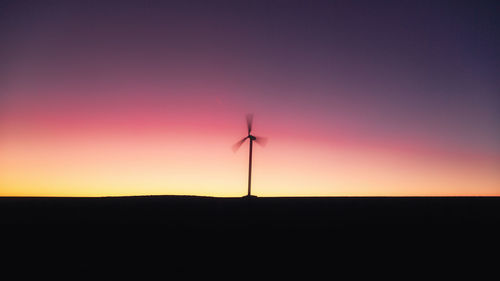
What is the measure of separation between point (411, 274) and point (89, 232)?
2557cm

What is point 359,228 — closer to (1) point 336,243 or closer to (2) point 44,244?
(1) point 336,243

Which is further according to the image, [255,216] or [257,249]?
[255,216]

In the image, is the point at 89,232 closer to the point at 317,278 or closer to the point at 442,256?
the point at 317,278

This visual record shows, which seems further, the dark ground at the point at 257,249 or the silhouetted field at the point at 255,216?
the silhouetted field at the point at 255,216

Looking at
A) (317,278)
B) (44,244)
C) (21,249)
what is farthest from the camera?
(44,244)

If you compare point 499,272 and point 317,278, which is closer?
point 317,278

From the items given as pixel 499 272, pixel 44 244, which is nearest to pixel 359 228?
pixel 499 272

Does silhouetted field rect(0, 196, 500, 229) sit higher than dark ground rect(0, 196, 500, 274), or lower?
higher

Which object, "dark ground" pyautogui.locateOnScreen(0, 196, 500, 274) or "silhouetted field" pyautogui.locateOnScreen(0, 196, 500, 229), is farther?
"silhouetted field" pyautogui.locateOnScreen(0, 196, 500, 229)

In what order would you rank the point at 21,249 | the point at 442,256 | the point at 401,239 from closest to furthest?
the point at 442,256 < the point at 21,249 < the point at 401,239

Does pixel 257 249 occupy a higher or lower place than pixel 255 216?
lower

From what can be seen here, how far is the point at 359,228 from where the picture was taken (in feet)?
98.0

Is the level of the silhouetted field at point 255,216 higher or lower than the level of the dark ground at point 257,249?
higher

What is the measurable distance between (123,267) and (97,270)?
1.24m
